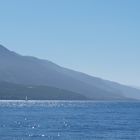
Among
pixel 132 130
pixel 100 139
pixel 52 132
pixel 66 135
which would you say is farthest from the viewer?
pixel 132 130

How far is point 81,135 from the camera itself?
351 ft

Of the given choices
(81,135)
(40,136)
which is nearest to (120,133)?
(81,135)

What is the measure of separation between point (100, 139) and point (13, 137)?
14965 millimetres

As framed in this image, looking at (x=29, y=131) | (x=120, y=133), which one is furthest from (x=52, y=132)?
(x=120, y=133)

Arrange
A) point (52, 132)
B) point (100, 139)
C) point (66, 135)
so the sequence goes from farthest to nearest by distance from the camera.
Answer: point (52, 132)
point (66, 135)
point (100, 139)

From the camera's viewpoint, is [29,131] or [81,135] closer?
[81,135]

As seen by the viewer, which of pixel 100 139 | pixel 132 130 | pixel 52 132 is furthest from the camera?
pixel 132 130

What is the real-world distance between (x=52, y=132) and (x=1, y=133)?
420 inches

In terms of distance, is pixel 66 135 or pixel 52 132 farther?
pixel 52 132

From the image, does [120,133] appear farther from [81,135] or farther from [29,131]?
[29,131]

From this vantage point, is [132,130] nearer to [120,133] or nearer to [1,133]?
[120,133]

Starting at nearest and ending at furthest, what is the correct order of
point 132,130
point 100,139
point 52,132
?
point 100,139
point 52,132
point 132,130

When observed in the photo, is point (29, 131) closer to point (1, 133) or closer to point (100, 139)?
point (1, 133)

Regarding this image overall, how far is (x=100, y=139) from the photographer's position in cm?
9888
